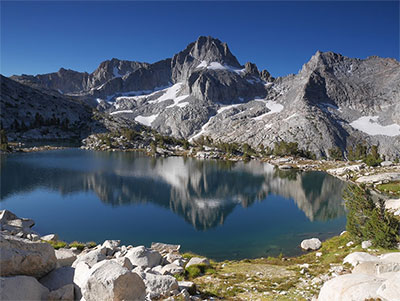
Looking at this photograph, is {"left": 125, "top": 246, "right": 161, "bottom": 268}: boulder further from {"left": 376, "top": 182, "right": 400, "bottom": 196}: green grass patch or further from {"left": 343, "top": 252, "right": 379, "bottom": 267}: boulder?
{"left": 376, "top": 182, "right": 400, "bottom": 196}: green grass patch

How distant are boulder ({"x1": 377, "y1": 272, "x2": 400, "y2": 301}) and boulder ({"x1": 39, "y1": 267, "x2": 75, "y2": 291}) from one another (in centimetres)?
1118

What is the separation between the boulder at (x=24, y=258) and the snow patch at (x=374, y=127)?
216010 mm

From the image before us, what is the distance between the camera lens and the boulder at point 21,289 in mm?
8000

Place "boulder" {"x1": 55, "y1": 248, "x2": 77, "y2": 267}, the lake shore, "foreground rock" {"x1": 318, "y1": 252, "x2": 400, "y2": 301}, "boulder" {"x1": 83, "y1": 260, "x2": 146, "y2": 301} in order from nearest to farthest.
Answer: "foreground rock" {"x1": 318, "y1": 252, "x2": 400, "y2": 301} → "boulder" {"x1": 83, "y1": 260, "x2": 146, "y2": 301} → "boulder" {"x1": 55, "y1": 248, "x2": 77, "y2": 267} → the lake shore

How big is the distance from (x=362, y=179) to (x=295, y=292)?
6131 centimetres

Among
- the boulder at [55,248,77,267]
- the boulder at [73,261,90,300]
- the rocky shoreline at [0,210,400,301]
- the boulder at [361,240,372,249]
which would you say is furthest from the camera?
the boulder at [361,240,372,249]

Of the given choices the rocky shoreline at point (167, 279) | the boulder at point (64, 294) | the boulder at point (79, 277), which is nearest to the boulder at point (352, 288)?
the rocky shoreline at point (167, 279)

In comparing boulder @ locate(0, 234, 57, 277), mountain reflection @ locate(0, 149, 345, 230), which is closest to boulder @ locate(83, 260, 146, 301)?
Result: boulder @ locate(0, 234, 57, 277)

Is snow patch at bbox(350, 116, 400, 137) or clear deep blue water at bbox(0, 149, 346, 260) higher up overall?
snow patch at bbox(350, 116, 400, 137)

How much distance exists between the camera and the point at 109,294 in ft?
28.1

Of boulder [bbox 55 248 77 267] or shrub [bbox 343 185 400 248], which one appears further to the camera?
shrub [bbox 343 185 400 248]

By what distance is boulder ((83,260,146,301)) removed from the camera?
859 centimetres

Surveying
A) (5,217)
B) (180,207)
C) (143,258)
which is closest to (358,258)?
(143,258)

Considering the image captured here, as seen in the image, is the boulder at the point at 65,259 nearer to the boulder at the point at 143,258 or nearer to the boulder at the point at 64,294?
the boulder at the point at 143,258
